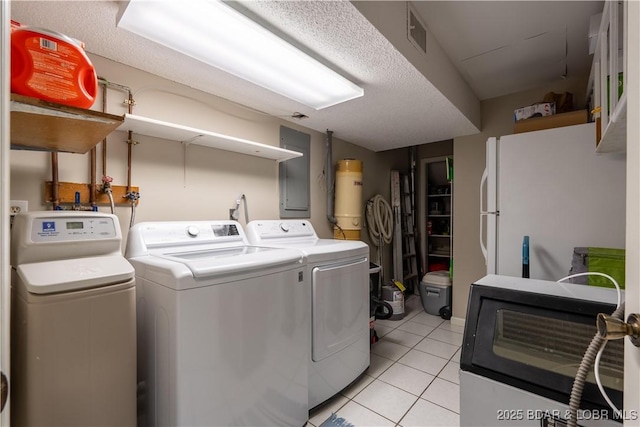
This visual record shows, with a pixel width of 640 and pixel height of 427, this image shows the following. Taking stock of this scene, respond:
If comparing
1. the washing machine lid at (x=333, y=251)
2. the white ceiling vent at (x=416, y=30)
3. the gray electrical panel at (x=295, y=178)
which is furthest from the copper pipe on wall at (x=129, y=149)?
the white ceiling vent at (x=416, y=30)

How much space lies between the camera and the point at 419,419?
1778 millimetres

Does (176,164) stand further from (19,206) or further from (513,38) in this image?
(513,38)

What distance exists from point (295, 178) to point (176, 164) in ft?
3.86

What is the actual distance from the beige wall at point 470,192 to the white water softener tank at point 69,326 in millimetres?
3294

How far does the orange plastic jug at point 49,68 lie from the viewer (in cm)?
98

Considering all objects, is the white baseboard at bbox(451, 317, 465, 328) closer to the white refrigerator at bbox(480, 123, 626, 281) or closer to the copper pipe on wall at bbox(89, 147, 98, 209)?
the white refrigerator at bbox(480, 123, 626, 281)

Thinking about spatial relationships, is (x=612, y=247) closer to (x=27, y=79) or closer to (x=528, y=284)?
(x=528, y=284)

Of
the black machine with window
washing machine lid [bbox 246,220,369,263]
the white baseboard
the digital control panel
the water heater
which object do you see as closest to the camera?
the black machine with window

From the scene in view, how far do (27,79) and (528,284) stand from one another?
6.53 ft

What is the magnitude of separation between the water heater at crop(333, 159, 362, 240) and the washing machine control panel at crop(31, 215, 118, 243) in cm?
227

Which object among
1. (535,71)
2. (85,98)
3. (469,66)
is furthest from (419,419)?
(535,71)

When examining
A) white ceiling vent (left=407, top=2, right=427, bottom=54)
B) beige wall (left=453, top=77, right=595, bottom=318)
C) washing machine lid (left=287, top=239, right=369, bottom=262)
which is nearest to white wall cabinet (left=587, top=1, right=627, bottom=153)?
white ceiling vent (left=407, top=2, right=427, bottom=54)

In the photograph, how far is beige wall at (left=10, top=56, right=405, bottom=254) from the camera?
157 centimetres

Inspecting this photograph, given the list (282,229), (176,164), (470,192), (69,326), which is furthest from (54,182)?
(470,192)
